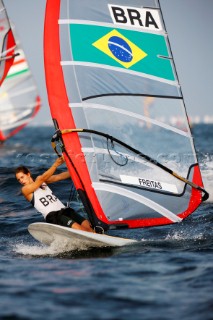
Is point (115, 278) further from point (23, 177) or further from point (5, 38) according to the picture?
point (5, 38)

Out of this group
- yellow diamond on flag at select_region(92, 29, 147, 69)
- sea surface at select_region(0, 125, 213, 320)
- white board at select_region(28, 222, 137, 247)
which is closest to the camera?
sea surface at select_region(0, 125, 213, 320)

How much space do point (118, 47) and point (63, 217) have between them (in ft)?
7.60

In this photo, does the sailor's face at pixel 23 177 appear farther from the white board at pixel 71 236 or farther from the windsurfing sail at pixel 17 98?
the windsurfing sail at pixel 17 98

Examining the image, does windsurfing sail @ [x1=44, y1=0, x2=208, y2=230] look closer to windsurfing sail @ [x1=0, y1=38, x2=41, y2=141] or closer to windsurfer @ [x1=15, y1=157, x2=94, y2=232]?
windsurfer @ [x1=15, y1=157, x2=94, y2=232]

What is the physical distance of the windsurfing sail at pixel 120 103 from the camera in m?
8.52

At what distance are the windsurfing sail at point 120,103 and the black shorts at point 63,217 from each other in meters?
0.36

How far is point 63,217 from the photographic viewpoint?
27.5 feet

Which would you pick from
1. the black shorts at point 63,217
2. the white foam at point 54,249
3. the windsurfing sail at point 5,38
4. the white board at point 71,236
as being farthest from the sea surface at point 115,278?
the windsurfing sail at point 5,38

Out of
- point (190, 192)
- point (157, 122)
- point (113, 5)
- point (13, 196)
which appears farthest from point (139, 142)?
point (13, 196)

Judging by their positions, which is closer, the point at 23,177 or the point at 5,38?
the point at 23,177

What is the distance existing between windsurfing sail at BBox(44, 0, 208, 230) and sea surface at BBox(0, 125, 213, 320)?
71 centimetres

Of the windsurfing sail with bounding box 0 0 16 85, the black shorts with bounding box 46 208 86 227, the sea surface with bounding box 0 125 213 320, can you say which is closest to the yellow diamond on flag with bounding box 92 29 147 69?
the black shorts with bounding box 46 208 86 227

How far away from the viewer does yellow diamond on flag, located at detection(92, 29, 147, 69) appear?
28.1 feet

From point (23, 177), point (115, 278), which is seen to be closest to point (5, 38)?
point (23, 177)
